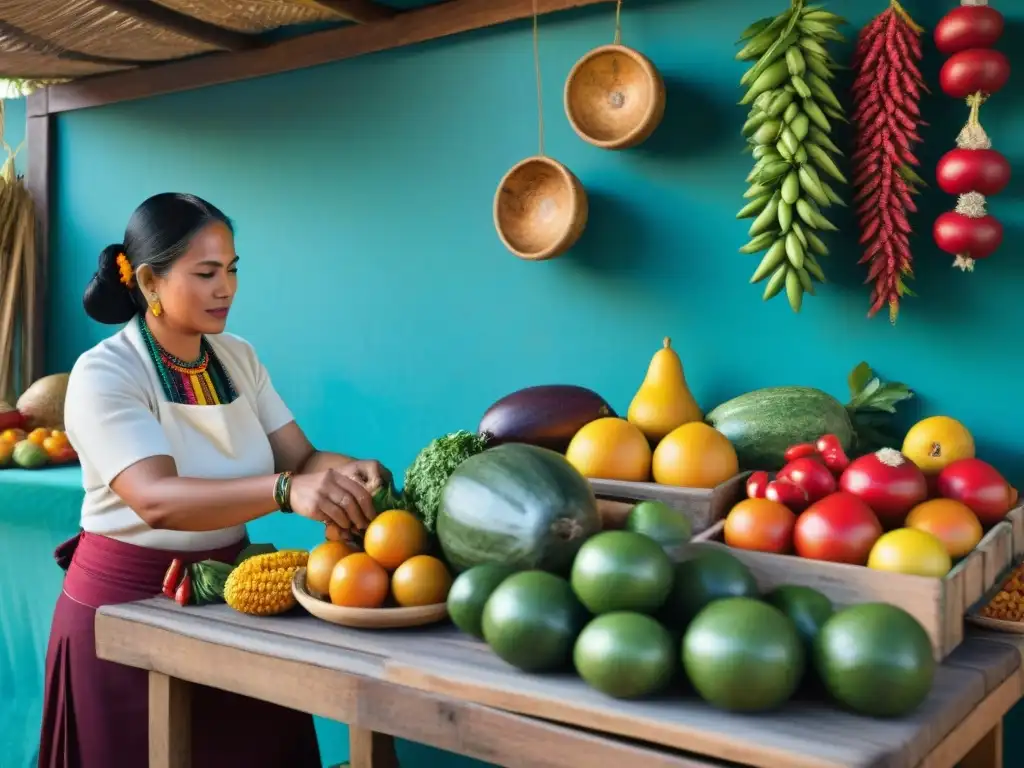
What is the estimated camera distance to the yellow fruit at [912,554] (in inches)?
61.1

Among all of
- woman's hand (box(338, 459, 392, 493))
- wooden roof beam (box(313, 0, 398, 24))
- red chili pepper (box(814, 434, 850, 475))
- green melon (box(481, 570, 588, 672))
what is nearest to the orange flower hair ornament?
woman's hand (box(338, 459, 392, 493))

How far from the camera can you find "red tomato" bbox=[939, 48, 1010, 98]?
2.20 meters

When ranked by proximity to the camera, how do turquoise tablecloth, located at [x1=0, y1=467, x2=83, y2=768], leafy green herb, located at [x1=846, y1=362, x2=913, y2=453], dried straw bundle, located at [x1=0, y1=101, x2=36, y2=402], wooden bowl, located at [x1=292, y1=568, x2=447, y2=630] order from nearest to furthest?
wooden bowl, located at [x1=292, y1=568, x2=447, y2=630], leafy green herb, located at [x1=846, y1=362, x2=913, y2=453], turquoise tablecloth, located at [x1=0, y1=467, x2=83, y2=768], dried straw bundle, located at [x1=0, y1=101, x2=36, y2=402]

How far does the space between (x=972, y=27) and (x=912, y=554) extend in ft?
4.19

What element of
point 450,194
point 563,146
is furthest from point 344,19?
point 563,146

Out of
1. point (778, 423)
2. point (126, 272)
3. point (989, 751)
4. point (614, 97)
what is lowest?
point (989, 751)

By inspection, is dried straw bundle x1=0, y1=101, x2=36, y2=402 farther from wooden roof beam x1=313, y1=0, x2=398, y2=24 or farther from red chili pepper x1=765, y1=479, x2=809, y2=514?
red chili pepper x1=765, y1=479, x2=809, y2=514

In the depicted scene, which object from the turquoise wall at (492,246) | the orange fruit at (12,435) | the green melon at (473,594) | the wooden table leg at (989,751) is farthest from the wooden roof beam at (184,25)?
the wooden table leg at (989,751)

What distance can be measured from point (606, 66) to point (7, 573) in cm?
276

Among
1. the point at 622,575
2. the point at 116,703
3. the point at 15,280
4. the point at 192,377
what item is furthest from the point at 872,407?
the point at 15,280

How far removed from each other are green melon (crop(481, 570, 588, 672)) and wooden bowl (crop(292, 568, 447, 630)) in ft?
0.65

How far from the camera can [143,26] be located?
350 centimetres

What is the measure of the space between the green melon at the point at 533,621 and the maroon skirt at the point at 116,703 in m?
0.97

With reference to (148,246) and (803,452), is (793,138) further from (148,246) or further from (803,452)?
(148,246)
